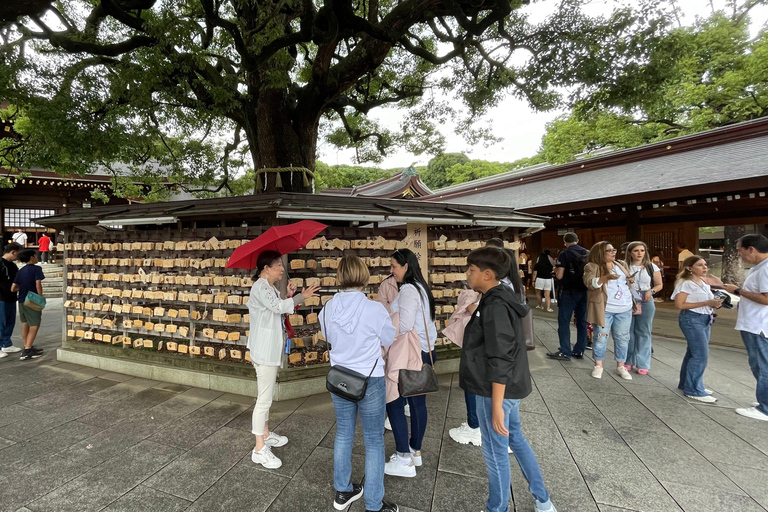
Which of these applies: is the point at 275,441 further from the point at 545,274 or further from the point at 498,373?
the point at 545,274

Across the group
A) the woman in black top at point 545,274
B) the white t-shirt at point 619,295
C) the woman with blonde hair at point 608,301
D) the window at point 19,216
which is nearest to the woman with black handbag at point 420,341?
the woman with blonde hair at point 608,301

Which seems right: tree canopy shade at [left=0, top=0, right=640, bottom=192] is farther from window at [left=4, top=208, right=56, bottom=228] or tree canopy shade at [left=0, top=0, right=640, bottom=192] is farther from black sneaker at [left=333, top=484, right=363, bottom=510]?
window at [left=4, top=208, right=56, bottom=228]

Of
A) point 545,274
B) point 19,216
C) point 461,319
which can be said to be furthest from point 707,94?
point 19,216

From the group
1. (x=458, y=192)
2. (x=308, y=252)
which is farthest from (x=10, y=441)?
(x=458, y=192)

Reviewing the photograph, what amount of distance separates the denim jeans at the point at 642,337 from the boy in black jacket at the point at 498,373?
13.5ft

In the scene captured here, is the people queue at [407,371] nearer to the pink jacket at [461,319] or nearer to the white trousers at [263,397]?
the pink jacket at [461,319]

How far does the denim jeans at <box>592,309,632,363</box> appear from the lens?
5.01 m

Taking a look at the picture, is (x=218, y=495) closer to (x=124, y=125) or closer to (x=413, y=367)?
(x=413, y=367)

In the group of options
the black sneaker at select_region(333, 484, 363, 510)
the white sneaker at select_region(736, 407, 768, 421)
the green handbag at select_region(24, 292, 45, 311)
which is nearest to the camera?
the black sneaker at select_region(333, 484, 363, 510)

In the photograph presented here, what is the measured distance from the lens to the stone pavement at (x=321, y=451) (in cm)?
267

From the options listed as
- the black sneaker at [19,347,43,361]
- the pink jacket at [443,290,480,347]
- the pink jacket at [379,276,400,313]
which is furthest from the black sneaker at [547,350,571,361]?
the black sneaker at [19,347,43,361]

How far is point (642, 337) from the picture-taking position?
5254mm

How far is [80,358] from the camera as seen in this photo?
592 cm

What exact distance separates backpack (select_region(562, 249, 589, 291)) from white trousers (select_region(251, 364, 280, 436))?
211 inches
